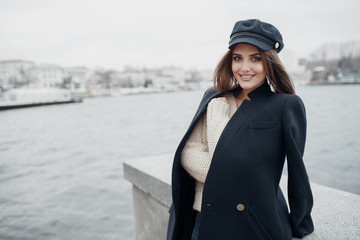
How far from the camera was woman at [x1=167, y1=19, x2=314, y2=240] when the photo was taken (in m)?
1.22

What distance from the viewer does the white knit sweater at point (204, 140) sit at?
136 centimetres

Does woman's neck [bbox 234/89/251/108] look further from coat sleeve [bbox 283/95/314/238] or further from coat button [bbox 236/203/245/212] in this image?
coat button [bbox 236/203/245/212]

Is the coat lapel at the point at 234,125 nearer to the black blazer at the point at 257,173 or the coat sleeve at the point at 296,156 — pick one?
the black blazer at the point at 257,173

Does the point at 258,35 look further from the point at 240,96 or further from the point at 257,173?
the point at 257,173

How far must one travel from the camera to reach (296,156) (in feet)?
3.93

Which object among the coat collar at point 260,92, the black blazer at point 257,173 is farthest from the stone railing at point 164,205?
the coat collar at point 260,92

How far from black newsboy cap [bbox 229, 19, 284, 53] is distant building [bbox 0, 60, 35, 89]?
103358 mm

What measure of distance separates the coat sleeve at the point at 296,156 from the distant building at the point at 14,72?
340 feet

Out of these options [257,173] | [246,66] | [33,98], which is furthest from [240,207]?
[33,98]

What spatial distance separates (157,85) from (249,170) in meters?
123

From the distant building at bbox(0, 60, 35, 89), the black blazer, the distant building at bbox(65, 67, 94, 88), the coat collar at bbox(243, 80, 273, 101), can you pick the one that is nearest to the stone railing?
the black blazer

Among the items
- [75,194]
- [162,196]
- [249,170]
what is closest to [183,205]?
[249,170]

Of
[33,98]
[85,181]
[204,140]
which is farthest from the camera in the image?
[33,98]

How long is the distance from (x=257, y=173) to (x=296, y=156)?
0.56ft
